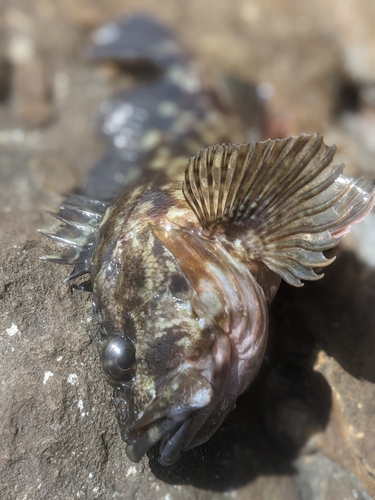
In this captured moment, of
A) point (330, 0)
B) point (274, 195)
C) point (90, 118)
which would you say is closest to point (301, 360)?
point (274, 195)

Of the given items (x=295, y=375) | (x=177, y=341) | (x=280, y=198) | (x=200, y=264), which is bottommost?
(x=295, y=375)

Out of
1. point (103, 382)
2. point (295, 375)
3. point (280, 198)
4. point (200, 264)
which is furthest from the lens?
point (295, 375)

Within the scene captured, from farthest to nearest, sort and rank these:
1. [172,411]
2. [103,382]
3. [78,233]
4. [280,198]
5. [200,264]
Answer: [78,233], [103,382], [280,198], [200,264], [172,411]

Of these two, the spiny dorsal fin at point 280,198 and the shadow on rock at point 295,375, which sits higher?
the spiny dorsal fin at point 280,198

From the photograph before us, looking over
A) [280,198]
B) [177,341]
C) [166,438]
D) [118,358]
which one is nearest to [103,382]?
[118,358]

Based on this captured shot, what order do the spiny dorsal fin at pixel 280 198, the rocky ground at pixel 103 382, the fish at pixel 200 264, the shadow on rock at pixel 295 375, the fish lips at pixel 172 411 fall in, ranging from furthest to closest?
the shadow on rock at pixel 295 375, the rocky ground at pixel 103 382, the spiny dorsal fin at pixel 280 198, the fish at pixel 200 264, the fish lips at pixel 172 411

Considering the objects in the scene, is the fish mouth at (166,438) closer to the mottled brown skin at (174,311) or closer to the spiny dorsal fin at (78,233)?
the mottled brown skin at (174,311)

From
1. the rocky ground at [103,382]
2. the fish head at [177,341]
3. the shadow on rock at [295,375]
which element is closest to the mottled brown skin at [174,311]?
the fish head at [177,341]

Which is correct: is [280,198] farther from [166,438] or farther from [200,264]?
[166,438]

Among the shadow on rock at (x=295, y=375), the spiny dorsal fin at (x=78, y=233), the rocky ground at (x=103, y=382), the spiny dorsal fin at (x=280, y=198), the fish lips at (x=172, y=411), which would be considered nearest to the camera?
the fish lips at (x=172, y=411)
